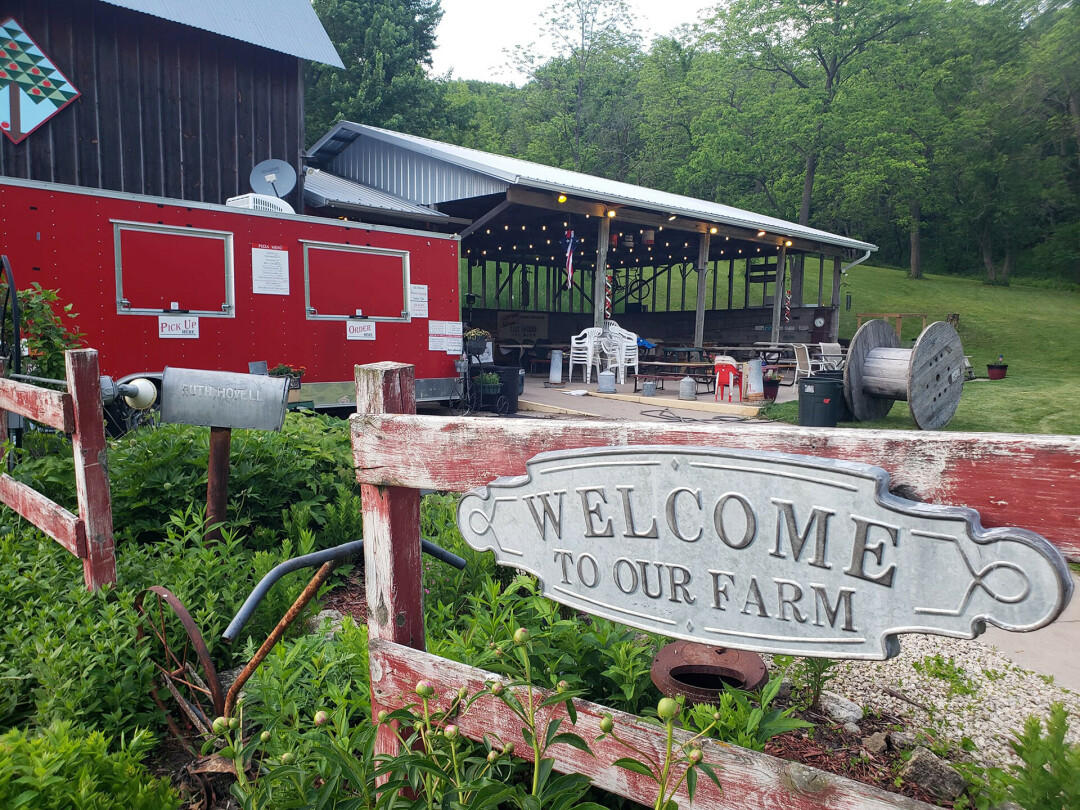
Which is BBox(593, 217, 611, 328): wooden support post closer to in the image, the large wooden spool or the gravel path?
the large wooden spool

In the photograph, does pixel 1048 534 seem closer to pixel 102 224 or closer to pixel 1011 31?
pixel 102 224

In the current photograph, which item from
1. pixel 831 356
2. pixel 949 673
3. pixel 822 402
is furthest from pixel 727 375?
pixel 949 673

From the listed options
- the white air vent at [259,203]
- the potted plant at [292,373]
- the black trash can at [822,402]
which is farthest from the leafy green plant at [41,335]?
the black trash can at [822,402]

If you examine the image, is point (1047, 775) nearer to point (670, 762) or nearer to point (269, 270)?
point (670, 762)

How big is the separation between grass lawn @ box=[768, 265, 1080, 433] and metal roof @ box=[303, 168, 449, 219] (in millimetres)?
8065

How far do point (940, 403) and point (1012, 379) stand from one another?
30.8 feet

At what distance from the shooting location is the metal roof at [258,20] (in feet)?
35.6

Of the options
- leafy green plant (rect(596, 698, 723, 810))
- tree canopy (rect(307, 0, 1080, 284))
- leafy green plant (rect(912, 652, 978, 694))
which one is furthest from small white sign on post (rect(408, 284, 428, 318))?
tree canopy (rect(307, 0, 1080, 284))

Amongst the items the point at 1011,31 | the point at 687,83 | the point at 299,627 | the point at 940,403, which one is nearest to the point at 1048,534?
the point at 299,627

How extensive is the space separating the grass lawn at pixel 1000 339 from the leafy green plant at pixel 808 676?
7.26 m

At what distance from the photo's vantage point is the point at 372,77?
29.2 m

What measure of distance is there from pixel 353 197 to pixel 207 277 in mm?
6675

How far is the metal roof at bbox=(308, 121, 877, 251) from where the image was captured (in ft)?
45.5

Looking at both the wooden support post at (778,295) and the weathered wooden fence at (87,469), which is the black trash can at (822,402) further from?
the wooden support post at (778,295)
